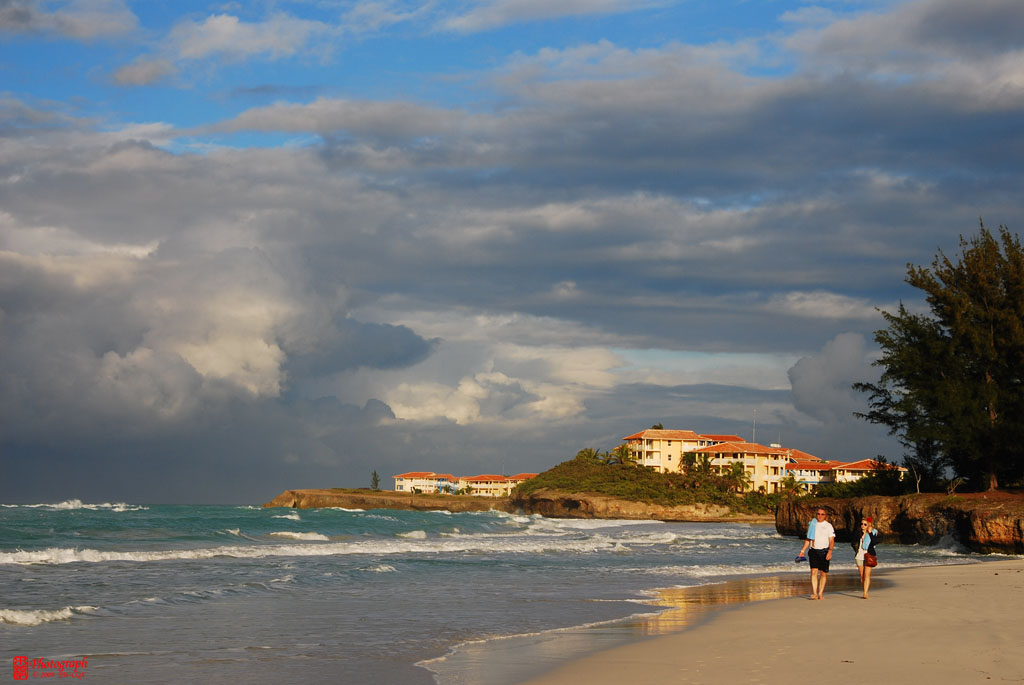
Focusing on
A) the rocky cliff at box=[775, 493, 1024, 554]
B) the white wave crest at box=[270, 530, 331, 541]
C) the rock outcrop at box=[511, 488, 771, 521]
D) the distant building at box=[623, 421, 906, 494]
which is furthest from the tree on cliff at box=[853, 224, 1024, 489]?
the distant building at box=[623, 421, 906, 494]

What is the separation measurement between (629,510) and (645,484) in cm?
878

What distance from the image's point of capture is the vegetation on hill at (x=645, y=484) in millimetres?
113375

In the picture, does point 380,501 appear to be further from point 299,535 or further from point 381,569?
point 381,569

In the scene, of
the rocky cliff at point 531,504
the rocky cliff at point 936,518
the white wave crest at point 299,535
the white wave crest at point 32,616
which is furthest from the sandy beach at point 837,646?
the rocky cliff at point 531,504

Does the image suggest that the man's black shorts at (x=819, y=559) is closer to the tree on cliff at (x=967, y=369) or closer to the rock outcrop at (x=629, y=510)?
the tree on cliff at (x=967, y=369)

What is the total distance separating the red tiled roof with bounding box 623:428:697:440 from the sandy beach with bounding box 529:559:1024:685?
125 metres

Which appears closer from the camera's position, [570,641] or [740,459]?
[570,641]

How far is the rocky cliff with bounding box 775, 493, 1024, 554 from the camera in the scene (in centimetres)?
3397

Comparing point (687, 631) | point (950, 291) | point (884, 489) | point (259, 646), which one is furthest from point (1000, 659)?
point (884, 489)

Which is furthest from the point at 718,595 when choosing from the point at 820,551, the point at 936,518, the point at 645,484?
the point at 645,484

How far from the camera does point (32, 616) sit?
14.9m

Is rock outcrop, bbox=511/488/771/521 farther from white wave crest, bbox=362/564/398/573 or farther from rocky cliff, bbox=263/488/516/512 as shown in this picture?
white wave crest, bbox=362/564/398/573

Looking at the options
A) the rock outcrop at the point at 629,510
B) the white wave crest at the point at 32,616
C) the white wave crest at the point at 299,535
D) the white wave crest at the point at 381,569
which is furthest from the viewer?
the rock outcrop at the point at 629,510

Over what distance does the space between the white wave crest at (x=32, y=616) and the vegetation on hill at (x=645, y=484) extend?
101 m
